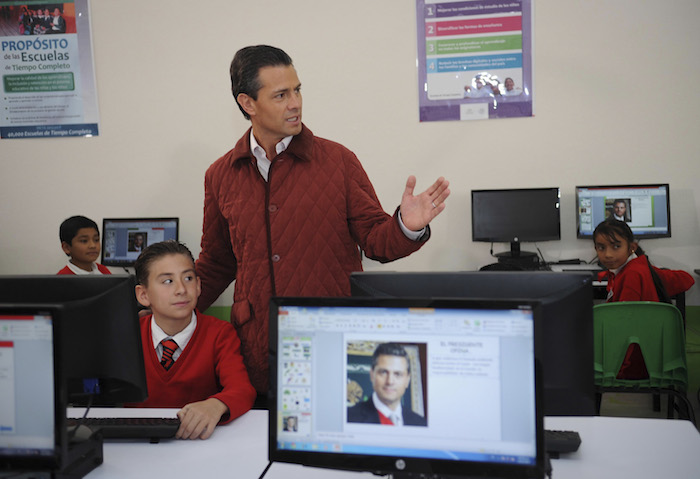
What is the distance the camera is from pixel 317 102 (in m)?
4.18

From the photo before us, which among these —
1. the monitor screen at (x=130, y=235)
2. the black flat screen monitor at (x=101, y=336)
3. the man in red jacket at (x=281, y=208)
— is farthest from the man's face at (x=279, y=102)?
the monitor screen at (x=130, y=235)

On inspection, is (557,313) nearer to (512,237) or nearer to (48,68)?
(512,237)

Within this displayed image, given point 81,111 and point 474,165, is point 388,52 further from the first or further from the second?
point 81,111

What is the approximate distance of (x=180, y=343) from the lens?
176 cm

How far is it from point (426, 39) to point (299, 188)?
2.51 m

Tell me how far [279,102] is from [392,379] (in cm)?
118

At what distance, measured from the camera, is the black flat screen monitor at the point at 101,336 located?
4.37 ft

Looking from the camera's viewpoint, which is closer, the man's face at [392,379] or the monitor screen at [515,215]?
the man's face at [392,379]

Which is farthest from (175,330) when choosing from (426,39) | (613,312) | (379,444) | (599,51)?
(599,51)

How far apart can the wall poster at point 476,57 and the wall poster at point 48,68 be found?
95.8 inches

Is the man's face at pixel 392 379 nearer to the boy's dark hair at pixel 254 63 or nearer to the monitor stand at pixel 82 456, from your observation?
the monitor stand at pixel 82 456

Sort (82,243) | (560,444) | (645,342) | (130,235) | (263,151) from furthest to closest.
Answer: (130,235) < (82,243) < (645,342) < (263,151) < (560,444)

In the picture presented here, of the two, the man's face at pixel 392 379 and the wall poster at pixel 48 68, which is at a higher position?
the wall poster at pixel 48 68

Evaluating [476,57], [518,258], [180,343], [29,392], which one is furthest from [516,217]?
[29,392]
